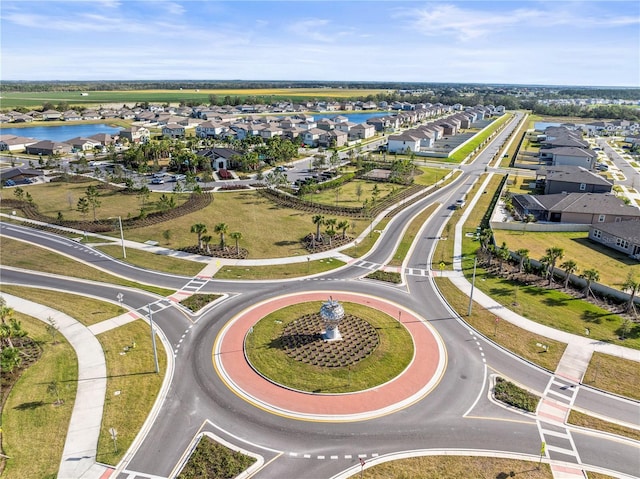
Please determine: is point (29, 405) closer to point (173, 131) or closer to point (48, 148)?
point (48, 148)

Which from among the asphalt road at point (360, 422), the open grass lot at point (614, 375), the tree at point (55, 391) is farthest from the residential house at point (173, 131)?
the open grass lot at point (614, 375)

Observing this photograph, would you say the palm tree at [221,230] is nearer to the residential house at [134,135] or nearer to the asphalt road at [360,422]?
the asphalt road at [360,422]

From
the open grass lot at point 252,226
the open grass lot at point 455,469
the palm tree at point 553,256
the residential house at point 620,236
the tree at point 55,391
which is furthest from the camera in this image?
the open grass lot at point 252,226

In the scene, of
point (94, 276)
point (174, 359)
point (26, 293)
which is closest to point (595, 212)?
point (174, 359)

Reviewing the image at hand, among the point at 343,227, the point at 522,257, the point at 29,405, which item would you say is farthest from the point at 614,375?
the point at 29,405

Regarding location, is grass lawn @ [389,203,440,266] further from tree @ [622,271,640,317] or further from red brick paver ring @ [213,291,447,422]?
tree @ [622,271,640,317]

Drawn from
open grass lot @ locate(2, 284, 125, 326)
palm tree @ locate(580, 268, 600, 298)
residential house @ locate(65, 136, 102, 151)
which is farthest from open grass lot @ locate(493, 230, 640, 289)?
residential house @ locate(65, 136, 102, 151)
